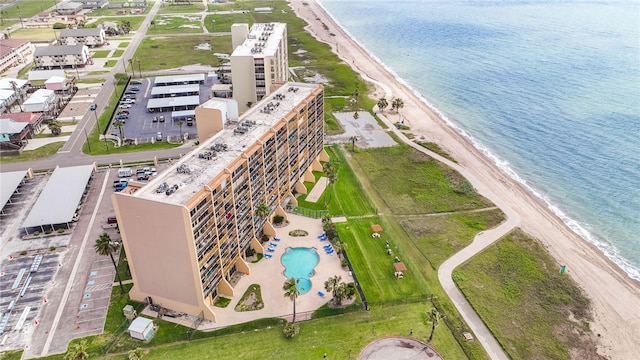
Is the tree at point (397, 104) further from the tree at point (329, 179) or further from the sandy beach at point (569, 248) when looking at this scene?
the tree at point (329, 179)

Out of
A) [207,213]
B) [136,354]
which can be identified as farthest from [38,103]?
[136,354]

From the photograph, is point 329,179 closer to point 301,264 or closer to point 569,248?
point 301,264

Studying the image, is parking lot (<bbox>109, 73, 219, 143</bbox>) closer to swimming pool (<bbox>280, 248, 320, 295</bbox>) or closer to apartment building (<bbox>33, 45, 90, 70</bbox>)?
apartment building (<bbox>33, 45, 90, 70</bbox>)

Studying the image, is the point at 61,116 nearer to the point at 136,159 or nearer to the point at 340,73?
the point at 136,159

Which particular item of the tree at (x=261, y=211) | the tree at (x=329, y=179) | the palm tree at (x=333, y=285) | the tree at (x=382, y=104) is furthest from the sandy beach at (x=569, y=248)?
the tree at (x=261, y=211)

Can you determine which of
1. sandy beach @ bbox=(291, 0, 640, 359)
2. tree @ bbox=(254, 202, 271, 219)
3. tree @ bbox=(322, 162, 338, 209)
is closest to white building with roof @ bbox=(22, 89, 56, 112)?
tree @ bbox=(322, 162, 338, 209)

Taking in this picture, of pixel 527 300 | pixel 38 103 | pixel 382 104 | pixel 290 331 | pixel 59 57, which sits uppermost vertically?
pixel 59 57
